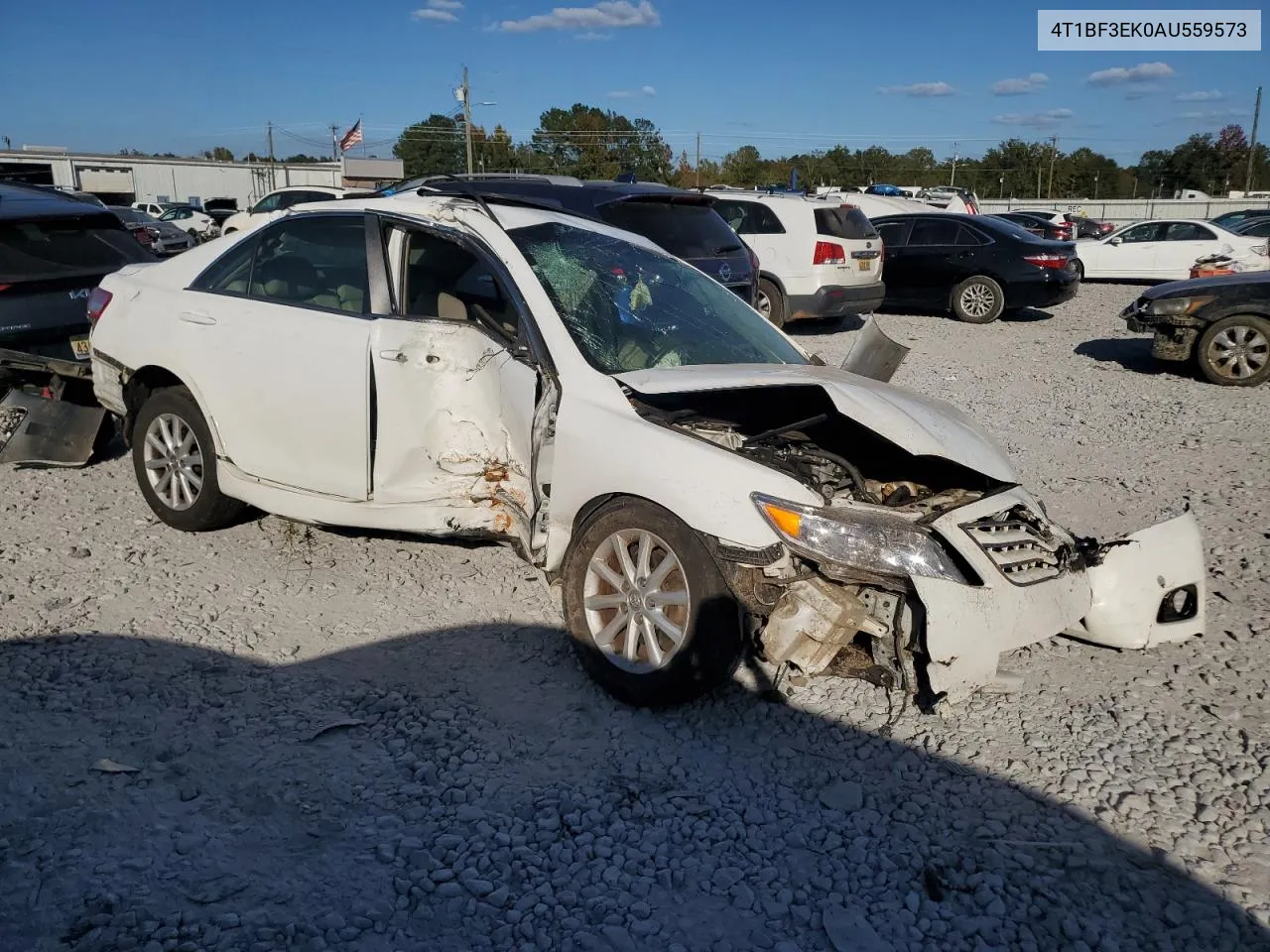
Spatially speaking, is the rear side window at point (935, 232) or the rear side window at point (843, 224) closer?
the rear side window at point (843, 224)

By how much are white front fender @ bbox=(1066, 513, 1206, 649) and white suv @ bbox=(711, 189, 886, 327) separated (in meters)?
8.48

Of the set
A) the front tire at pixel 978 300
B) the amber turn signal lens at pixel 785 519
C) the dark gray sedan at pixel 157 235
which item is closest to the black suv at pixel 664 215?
the amber turn signal lens at pixel 785 519

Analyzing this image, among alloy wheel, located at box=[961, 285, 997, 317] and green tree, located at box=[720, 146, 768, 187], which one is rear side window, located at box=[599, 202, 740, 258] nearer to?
alloy wheel, located at box=[961, 285, 997, 317]

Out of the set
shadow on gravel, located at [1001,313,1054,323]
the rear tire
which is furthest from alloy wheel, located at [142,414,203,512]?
shadow on gravel, located at [1001,313,1054,323]

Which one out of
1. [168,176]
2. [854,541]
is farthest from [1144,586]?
[168,176]

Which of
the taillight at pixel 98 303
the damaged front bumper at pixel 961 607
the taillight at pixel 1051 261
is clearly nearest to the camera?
the damaged front bumper at pixel 961 607

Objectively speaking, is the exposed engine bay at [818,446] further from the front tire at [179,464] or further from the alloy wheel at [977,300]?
the alloy wheel at [977,300]

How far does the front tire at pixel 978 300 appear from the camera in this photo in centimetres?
1455

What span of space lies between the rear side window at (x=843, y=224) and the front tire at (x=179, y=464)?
9.20 metres

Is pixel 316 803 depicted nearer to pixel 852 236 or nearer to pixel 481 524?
pixel 481 524

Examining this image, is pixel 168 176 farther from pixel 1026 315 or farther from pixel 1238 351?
pixel 1238 351

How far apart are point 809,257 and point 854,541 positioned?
32.0 feet

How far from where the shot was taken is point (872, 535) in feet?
11.1

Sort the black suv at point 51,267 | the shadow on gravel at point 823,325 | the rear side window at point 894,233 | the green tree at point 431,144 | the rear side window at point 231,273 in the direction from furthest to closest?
1. the green tree at point 431,144
2. the rear side window at point 894,233
3. the shadow on gravel at point 823,325
4. the black suv at point 51,267
5. the rear side window at point 231,273
